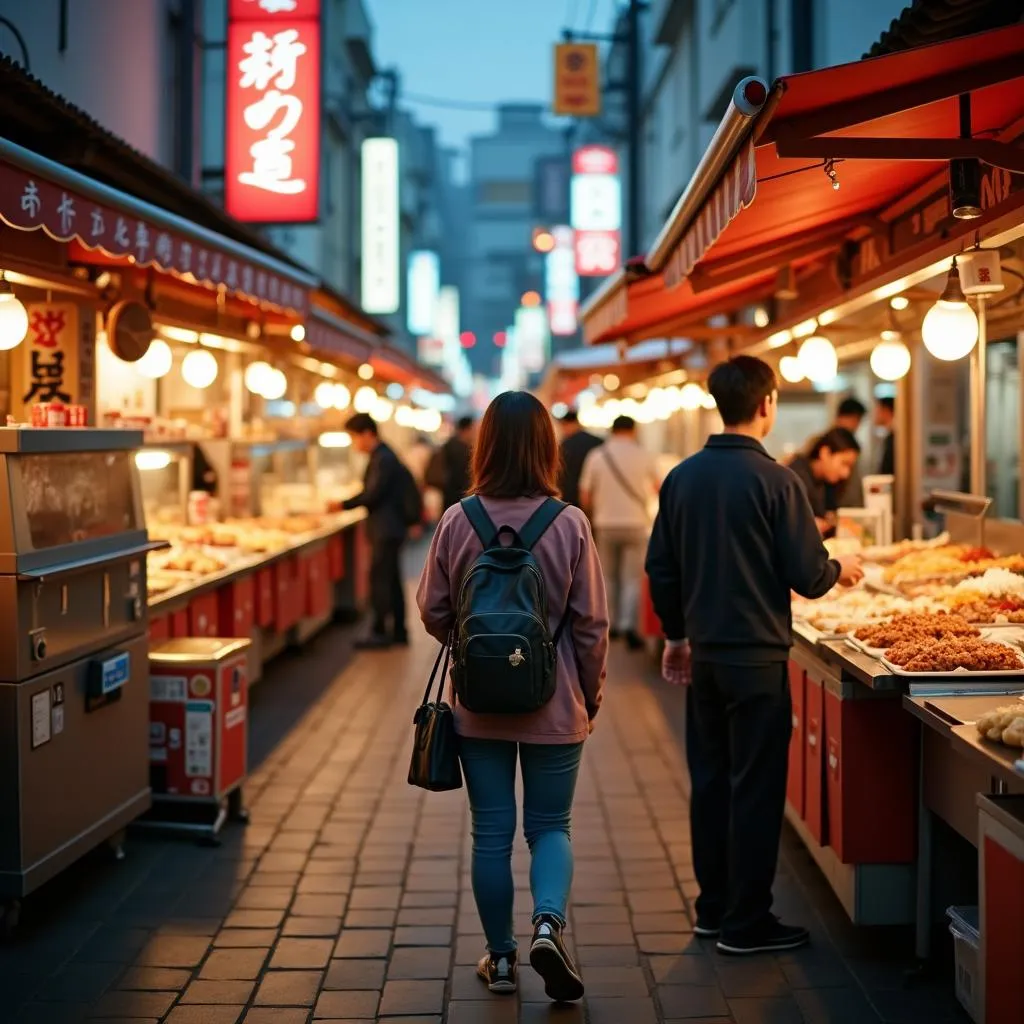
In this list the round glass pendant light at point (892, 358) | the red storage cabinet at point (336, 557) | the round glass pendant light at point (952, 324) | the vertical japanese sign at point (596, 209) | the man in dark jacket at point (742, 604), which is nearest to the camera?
the man in dark jacket at point (742, 604)

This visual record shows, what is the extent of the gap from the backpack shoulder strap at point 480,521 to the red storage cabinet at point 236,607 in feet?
17.3

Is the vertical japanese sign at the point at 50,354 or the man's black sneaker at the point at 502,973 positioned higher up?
the vertical japanese sign at the point at 50,354

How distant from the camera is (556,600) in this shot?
4504 mm

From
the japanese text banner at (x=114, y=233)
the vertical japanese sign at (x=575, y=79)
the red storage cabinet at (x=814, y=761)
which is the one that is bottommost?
the red storage cabinet at (x=814, y=761)

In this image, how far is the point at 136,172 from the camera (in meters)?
8.19

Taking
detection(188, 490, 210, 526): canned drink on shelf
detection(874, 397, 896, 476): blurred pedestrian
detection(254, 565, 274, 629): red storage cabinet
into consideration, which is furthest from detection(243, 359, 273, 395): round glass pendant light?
detection(874, 397, 896, 476): blurred pedestrian

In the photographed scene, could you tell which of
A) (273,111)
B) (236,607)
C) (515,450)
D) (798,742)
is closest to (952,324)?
(798,742)

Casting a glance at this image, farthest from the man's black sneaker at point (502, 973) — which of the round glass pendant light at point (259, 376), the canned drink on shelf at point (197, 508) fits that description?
the round glass pendant light at point (259, 376)

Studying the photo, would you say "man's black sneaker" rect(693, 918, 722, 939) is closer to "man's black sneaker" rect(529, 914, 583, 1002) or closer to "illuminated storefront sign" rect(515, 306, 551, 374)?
"man's black sneaker" rect(529, 914, 583, 1002)

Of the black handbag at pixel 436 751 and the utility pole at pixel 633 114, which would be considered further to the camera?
the utility pole at pixel 633 114

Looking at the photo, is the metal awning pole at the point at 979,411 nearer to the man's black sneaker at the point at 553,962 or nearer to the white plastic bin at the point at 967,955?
the white plastic bin at the point at 967,955

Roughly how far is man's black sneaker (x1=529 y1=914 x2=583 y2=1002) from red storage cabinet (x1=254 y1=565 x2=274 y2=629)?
6318 millimetres

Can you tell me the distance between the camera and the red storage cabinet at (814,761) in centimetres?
541

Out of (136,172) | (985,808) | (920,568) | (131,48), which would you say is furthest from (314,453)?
(985,808)
